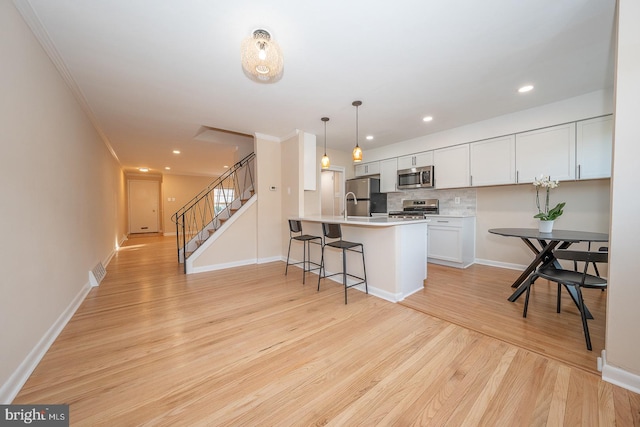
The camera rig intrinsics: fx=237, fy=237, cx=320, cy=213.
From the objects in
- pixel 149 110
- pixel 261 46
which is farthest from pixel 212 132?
pixel 261 46

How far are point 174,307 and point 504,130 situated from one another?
5.27 m

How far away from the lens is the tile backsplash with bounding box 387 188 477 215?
4.51 meters

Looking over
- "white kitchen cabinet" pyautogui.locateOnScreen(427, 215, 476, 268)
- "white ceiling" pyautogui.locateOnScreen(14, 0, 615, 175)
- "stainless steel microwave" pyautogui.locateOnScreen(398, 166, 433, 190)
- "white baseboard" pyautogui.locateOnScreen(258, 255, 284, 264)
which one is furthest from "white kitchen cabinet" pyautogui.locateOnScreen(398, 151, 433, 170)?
"white baseboard" pyautogui.locateOnScreen(258, 255, 284, 264)

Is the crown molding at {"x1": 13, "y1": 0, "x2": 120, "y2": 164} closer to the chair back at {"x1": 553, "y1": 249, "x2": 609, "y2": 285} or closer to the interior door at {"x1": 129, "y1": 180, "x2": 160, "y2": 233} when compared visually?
the chair back at {"x1": 553, "y1": 249, "x2": 609, "y2": 285}

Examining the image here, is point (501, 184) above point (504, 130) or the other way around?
the other way around

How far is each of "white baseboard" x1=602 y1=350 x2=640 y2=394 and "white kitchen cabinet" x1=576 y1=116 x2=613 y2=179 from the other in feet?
8.72

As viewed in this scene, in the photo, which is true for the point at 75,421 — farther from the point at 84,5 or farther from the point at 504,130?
the point at 504,130

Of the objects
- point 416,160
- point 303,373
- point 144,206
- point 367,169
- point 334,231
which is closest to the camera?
point 303,373

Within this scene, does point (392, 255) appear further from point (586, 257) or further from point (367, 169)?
point (367, 169)

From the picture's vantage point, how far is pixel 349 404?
1.34 metres

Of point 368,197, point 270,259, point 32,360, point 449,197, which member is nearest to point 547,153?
point 449,197

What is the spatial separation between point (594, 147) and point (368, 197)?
3427 millimetres

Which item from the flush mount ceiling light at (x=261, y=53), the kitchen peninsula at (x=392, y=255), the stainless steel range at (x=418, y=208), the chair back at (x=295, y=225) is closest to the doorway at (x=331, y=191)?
the stainless steel range at (x=418, y=208)

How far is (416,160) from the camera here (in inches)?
193
